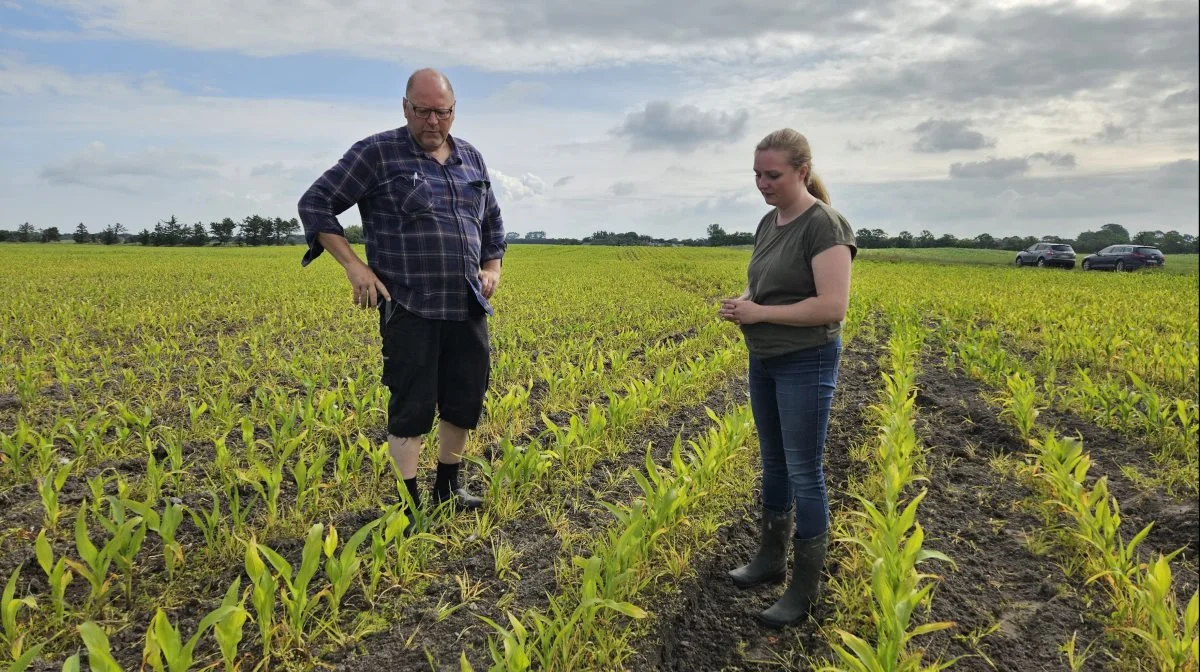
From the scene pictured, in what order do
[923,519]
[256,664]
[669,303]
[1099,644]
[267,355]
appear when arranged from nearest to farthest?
[256,664]
[1099,644]
[923,519]
[267,355]
[669,303]

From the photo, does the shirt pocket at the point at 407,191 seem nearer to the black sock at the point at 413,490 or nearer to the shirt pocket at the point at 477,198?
the shirt pocket at the point at 477,198

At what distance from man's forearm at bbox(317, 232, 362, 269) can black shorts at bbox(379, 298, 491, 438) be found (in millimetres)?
278

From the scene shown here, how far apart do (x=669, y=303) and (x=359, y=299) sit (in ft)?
38.0

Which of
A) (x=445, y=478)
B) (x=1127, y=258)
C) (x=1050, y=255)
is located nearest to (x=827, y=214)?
(x=445, y=478)

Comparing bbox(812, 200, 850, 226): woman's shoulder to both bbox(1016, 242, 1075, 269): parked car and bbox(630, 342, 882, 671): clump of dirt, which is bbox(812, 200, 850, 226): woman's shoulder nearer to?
bbox(630, 342, 882, 671): clump of dirt

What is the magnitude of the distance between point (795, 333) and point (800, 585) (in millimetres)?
1090

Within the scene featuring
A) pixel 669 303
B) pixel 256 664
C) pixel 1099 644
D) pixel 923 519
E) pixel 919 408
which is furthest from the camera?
pixel 669 303

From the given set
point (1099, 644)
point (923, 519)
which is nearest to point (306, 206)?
point (923, 519)

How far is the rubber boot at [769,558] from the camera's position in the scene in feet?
9.64

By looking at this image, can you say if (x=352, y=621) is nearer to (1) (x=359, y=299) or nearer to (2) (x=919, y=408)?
(1) (x=359, y=299)

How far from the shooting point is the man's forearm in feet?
10.0

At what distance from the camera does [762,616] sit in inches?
108

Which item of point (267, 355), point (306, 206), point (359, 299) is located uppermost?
point (306, 206)

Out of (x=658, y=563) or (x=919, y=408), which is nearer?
(x=658, y=563)
